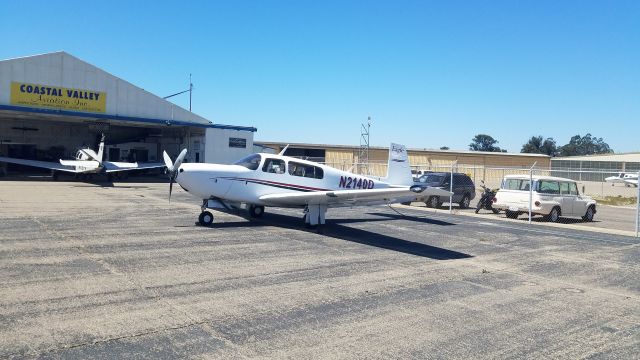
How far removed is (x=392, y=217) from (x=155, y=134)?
36295 millimetres

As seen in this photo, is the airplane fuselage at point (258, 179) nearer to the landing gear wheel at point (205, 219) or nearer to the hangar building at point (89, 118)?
the landing gear wheel at point (205, 219)

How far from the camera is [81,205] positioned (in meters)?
18.0

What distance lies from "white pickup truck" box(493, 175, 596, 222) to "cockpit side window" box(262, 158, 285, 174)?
9228 millimetres

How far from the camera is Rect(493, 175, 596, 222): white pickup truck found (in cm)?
1775

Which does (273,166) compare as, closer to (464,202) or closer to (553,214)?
(553,214)

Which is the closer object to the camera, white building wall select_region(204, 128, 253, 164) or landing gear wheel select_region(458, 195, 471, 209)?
landing gear wheel select_region(458, 195, 471, 209)

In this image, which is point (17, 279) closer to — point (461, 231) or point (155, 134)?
point (461, 231)

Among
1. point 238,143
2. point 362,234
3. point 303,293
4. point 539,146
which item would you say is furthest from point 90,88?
point 539,146

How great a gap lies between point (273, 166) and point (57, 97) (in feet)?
85.4

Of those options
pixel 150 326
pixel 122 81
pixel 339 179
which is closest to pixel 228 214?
pixel 339 179

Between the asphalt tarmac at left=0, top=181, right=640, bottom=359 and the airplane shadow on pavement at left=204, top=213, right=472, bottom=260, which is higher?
the airplane shadow on pavement at left=204, top=213, right=472, bottom=260

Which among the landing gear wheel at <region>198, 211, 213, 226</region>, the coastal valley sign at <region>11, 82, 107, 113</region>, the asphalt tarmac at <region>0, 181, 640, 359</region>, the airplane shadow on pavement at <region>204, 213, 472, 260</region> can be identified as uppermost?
the coastal valley sign at <region>11, 82, 107, 113</region>

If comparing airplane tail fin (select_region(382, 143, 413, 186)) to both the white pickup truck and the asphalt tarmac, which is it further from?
the white pickup truck

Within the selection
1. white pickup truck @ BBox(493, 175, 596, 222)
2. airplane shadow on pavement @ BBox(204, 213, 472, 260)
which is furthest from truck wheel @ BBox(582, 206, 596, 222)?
airplane shadow on pavement @ BBox(204, 213, 472, 260)
